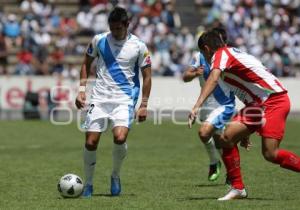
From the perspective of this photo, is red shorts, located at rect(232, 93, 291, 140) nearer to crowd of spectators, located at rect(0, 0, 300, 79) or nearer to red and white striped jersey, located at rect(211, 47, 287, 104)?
red and white striped jersey, located at rect(211, 47, 287, 104)

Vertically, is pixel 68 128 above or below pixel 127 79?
below

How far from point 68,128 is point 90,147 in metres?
16.2

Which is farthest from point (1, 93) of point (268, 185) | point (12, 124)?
point (268, 185)

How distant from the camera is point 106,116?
1113cm

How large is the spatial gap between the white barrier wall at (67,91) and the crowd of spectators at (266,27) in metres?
4.40

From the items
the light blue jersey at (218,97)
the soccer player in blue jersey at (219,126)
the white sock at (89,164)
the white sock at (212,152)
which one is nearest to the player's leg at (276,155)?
the soccer player in blue jersey at (219,126)

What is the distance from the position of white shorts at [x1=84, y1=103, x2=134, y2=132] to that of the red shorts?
149cm

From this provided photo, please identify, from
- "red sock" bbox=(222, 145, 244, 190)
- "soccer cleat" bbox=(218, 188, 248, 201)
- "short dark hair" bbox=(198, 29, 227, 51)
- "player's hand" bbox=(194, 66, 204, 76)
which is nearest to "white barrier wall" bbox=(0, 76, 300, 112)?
"player's hand" bbox=(194, 66, 204, 76)

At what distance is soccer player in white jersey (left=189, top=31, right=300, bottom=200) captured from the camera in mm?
10273

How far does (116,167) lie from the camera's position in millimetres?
11352

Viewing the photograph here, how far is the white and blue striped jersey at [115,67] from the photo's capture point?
11.2m

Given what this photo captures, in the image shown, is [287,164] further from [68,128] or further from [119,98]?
[68,128]

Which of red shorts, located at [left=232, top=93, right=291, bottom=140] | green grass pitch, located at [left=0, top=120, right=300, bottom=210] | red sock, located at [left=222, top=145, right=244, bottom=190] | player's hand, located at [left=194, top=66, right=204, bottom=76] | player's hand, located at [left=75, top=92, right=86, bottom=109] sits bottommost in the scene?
green grass pitch, located at [left=0, top=120, right=300, bottom=210]

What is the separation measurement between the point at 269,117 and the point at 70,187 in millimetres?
2617
